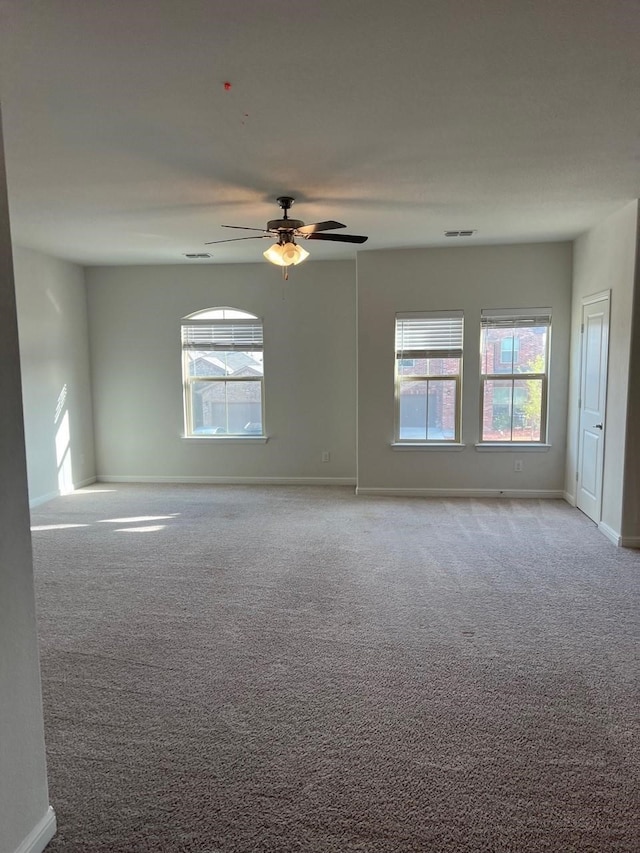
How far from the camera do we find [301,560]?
4098 millimetres

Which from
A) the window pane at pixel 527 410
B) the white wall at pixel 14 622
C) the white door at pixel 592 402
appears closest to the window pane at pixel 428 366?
the window pane at pixel 527 410

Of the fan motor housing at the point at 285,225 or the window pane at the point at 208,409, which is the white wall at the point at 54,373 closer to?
the window pane at the point at 208,409

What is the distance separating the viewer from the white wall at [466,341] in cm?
569

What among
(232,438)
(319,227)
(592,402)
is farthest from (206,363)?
(592,402)

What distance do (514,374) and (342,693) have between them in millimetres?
4372

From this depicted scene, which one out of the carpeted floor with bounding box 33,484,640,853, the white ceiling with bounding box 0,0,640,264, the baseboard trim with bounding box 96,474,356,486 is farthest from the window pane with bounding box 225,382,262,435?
the white ceiling with bounding box 0,0,640,264

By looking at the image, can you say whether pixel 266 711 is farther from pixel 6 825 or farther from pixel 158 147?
pixel 158 147

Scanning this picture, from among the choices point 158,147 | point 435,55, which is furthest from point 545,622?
point 158,147

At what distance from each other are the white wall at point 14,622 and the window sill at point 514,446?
506 centimetres

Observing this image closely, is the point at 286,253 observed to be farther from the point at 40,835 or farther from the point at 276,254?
the point at 40,835

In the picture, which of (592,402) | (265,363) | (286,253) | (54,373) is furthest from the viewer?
(265,363)

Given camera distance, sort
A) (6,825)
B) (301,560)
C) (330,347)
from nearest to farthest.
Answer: (6,825) → (301,560) → (330,347)

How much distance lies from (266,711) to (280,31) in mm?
2732

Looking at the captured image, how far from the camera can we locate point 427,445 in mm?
5969
